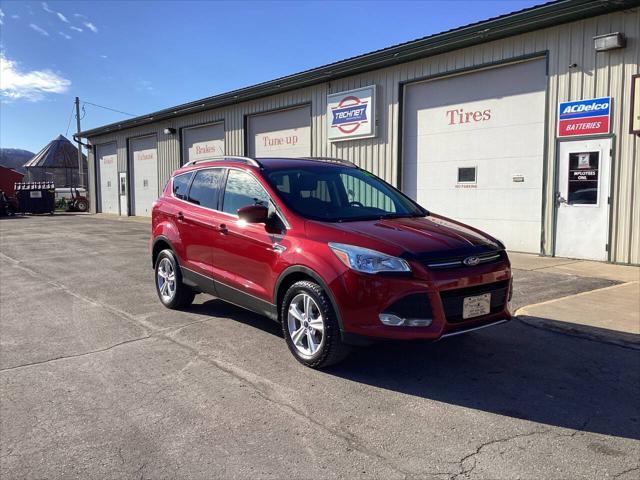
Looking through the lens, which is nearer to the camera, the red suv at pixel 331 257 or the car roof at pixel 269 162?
the red suv at pixel 331 257

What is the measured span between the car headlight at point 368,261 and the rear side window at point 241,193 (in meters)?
1.21

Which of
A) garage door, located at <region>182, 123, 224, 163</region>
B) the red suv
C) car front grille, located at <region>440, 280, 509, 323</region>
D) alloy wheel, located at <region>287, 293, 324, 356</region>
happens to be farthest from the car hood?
garage door, located at <region>182, 123, 224, 163</region>

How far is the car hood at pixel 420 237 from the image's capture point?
4.10m

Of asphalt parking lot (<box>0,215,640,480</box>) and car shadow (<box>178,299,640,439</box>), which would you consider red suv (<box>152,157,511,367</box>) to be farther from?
asphalt parking lot (<box>0,215,640,480</box>)

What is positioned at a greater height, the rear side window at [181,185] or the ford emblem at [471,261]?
the rear side window at [181,185]

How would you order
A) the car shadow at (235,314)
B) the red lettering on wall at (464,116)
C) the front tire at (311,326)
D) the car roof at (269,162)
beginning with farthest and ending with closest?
the red lettering on wall at (464,116), the car shadow at (235,314), the car roof at (269,162), the front tire at (311,326)

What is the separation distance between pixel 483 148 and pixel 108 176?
1002 inches

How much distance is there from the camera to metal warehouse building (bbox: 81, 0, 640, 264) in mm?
9828

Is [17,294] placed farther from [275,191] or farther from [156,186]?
[156,186]

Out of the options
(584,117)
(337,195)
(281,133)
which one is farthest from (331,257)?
Answer: (281,133)

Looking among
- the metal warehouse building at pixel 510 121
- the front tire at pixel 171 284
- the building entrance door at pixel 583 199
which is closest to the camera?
the front tire at pixel 171 284

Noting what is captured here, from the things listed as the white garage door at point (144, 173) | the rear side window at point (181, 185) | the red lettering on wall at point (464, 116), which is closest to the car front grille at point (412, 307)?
the rear side window at point (181, 185)

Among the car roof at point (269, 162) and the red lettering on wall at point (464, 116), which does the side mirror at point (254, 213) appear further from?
the red lettering on wall at point (464, 116)

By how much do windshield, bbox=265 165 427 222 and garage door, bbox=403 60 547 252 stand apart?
6703 millimetres
